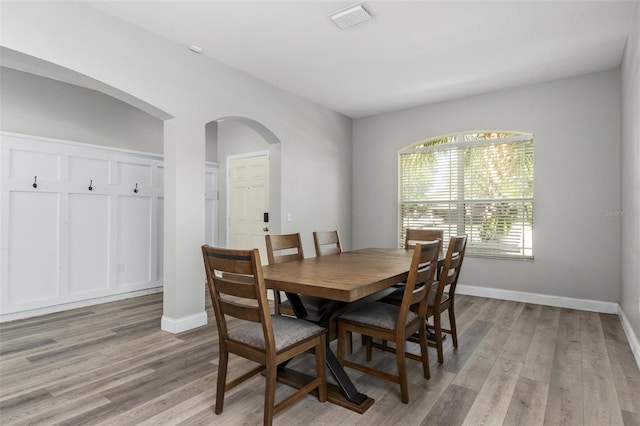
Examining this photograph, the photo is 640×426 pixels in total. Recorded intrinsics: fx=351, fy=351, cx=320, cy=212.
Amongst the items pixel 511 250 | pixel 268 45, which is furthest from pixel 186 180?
pixel 511 250

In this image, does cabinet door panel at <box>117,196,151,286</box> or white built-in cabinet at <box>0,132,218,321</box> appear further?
cabinet door panel at <box>117,196,151,286</box>

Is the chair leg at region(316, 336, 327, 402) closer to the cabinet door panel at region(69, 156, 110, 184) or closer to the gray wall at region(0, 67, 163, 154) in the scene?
the cabinet door panel at region(69, 156, 110, 184)

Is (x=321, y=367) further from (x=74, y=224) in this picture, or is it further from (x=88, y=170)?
(x=88, y=170)

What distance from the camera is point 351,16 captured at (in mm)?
2781

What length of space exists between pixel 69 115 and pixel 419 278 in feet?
14.1

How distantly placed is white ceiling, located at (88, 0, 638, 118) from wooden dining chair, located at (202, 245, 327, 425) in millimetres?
2045

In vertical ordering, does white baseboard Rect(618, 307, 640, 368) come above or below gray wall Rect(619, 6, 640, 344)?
below

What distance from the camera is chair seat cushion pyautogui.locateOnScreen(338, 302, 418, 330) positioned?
2.07 meters

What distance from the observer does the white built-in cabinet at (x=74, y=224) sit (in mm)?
3555

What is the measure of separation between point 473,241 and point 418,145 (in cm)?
159

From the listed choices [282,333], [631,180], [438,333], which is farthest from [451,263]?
[631,180]

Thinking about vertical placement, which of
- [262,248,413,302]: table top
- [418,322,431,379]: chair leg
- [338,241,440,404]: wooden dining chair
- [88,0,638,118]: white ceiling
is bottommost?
[418,322,431,379]: chair leg

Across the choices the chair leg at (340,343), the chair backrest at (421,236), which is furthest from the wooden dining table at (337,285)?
the chair backrest at (421,236)

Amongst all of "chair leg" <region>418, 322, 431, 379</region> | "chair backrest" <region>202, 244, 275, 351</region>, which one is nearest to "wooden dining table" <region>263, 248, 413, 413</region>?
"chair backrest" <region>202, 244, 275, 351</region>
